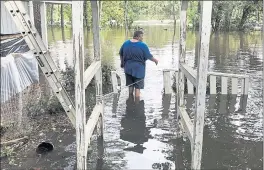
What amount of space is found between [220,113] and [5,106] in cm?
494

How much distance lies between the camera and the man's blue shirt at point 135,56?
8.01m

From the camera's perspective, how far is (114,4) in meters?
38.2

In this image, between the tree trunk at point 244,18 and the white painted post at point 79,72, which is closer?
the white painted post at point 79,72

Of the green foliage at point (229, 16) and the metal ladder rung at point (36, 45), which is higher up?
the green foliage at point (229, 16)

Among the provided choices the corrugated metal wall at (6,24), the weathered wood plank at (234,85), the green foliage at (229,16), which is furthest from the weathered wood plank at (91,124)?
the green foliage at (229,16)

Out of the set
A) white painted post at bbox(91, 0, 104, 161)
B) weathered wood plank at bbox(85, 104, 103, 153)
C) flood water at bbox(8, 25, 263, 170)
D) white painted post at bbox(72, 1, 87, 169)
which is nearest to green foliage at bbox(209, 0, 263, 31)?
flood water at bbox(8, 25, 263, 170)

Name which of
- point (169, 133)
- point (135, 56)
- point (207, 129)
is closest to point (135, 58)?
point (135, 56)

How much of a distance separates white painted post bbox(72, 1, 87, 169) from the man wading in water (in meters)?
3.95

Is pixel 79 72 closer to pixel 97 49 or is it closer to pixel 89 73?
pixel 89 73

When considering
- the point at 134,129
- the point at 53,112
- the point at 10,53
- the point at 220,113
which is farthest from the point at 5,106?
the point at 220,113

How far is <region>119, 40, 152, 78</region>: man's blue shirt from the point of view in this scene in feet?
26.3

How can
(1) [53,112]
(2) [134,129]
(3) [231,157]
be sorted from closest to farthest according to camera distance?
(3) [231,157] < (2) [134,129] < (1) [53,112]

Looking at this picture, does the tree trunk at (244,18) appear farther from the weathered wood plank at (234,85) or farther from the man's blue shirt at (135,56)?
the man's blue shirt at (135,56)

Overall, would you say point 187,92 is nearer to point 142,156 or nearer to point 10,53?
point 142,156
